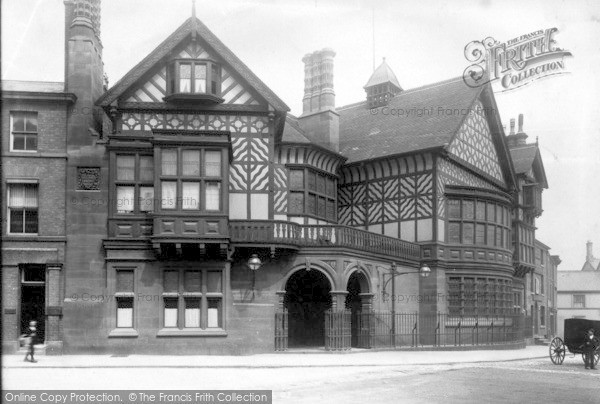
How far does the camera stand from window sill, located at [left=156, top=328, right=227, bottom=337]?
76.0ft

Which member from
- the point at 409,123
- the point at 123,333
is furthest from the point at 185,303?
the point at 409,123

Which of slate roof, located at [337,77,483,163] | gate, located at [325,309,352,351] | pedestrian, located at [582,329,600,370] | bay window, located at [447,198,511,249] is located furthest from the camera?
bay window, located at [447,198,511,249]

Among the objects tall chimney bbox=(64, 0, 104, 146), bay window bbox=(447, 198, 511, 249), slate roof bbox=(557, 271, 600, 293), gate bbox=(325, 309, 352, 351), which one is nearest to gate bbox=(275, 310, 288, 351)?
gate bbox=(325, 309, 352, 351)

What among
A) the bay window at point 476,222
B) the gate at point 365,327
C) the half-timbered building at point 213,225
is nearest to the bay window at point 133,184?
the half-timbered building at point 213,225

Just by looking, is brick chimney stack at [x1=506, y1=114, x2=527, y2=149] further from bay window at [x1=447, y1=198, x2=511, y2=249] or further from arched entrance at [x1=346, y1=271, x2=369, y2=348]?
arched entrance at [x1=346, y1=271, x2=369, y2=348]

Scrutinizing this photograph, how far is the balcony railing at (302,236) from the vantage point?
24.3m

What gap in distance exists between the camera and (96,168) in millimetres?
23516

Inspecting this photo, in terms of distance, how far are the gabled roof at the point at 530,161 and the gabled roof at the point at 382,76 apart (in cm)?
958

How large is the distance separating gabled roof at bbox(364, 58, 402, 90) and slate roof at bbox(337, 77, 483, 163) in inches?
41.1

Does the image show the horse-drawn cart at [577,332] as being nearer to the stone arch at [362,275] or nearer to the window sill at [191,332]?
the stone arch at [362,275]

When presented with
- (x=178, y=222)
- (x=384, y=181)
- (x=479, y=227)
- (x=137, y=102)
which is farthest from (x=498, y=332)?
(x=137, y=102)

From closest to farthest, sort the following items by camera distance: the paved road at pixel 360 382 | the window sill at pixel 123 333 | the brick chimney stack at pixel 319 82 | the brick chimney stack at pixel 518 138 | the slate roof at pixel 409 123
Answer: the paved road at pixel 360 382
the window sill at pixel 123 333
the slate roof at pixel 409 123
the brick chimney stack at pixel 319 82
the brick chimney stack at pixel 518 138

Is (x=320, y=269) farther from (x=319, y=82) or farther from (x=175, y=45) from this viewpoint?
(x=319, y=82)

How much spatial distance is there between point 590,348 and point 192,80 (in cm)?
1590
